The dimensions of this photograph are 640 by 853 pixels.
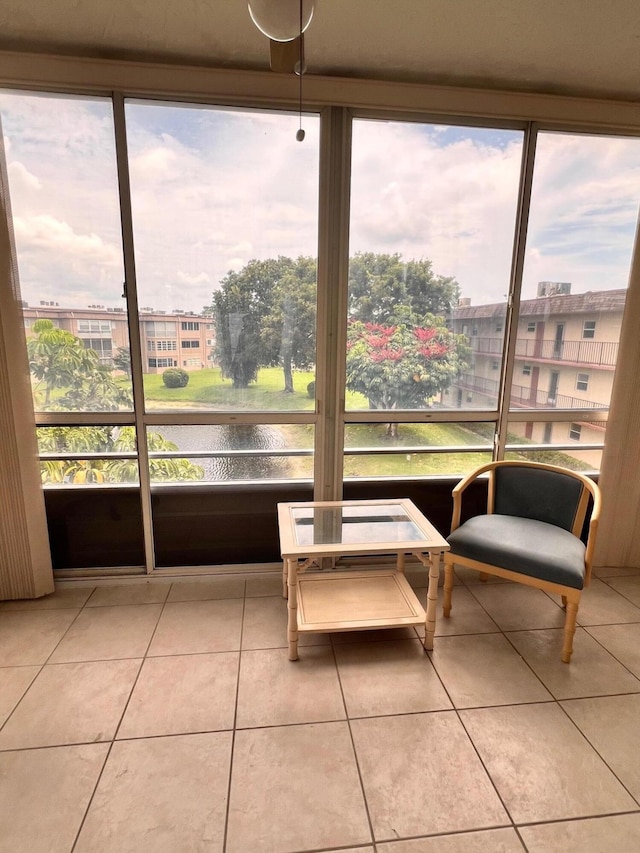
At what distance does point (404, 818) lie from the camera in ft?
4.49

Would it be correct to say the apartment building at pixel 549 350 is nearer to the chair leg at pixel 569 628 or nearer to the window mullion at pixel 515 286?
the window mullion at pixel 515 286

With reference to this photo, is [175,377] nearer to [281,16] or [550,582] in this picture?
[281,16]

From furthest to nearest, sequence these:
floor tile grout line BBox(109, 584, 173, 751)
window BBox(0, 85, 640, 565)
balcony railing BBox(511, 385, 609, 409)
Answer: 1. balcony railing BBox(511, 385, 609, 409)
2. window BBox(0, 85, 640, 565)
3. floor tile grout line BBox(109, 584, 173, 751)

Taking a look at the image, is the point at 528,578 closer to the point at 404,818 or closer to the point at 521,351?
the point at 404,818

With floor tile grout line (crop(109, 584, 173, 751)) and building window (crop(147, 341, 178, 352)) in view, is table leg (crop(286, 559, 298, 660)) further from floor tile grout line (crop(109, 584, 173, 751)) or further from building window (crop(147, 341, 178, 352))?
building window (crop(147, 341, 178, 352))

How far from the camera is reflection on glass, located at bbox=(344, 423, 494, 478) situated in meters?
2.65

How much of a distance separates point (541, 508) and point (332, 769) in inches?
66.1

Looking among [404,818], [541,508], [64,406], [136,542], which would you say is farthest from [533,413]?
[64,406]

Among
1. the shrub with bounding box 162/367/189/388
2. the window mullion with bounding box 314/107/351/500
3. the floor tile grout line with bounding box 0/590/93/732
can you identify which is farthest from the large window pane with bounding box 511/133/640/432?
the floor tile grout line with bounding box 0/590/93/732

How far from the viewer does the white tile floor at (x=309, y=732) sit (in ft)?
4.40

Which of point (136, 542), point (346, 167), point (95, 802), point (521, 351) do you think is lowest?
point (95, 802)

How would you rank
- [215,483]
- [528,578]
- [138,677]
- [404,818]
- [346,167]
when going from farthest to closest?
1. [215,483]
2. [346,167]
3. [528,578]
4. [138,677]
5. [404,818]

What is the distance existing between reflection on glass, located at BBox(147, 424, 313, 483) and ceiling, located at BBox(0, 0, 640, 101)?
1.79 metres

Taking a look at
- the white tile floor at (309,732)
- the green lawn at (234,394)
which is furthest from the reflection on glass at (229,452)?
the white tile floor at (309,732)
